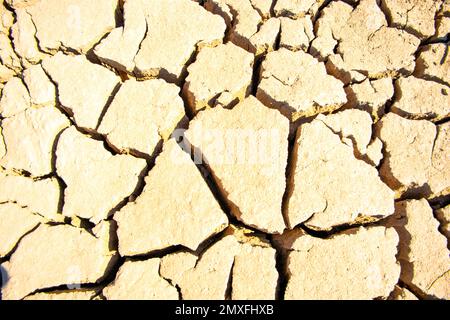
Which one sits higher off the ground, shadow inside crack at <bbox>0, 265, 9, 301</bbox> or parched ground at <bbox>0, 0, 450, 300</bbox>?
parched ground at <bbox>0, 0, 450, 300</bbox>

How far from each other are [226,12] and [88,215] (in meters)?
1.20

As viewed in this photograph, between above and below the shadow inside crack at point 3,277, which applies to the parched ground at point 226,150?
above

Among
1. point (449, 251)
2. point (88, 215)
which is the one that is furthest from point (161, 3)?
point (449, 251)

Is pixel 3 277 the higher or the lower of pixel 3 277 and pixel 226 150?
the lower

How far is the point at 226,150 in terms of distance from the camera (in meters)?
1.33

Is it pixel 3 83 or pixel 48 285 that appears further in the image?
pixel 3 83

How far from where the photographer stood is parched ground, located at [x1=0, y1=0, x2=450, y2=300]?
1.18 meters

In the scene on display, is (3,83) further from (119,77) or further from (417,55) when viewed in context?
(417,55)

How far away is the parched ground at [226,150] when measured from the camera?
3.88 feet

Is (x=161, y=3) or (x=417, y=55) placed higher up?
(x=161, y=3)

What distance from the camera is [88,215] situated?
1.31 metres
